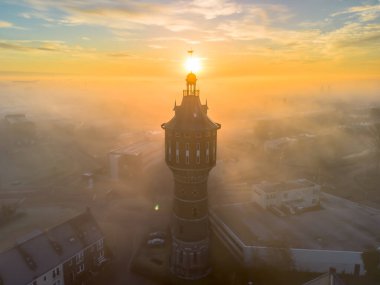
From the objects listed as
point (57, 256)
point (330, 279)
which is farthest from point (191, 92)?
point (57, 256)

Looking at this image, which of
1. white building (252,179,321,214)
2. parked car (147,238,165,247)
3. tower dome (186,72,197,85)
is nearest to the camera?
tower dome (186,72,197,85)

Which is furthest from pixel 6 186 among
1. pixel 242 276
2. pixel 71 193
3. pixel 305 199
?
pixel 305 199

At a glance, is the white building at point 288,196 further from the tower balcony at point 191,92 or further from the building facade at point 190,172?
the tower balcony at point 191,92

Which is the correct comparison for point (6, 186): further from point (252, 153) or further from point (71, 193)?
point (252, 153)

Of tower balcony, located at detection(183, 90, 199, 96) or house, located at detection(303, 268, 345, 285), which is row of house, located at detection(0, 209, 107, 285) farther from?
house, located at detection(303, 268, 345, 285)

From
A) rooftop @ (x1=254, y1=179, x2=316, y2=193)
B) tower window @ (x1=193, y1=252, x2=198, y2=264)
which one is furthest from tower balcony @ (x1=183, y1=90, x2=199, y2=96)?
rooftop @ (x1=254, y1=179, x2=316, y2=193)

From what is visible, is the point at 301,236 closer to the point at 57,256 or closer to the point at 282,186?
the point at 282,186
